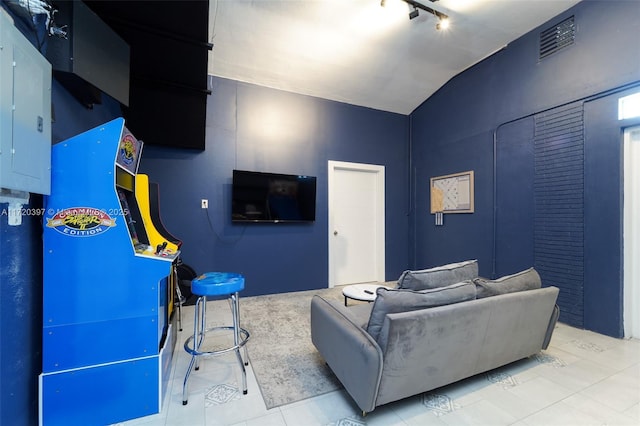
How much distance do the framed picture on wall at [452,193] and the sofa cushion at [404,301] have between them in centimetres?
274

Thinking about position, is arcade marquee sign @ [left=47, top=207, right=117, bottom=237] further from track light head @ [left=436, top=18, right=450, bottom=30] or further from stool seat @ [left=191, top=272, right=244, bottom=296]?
track light head @ [left=436, top=18, right=450, bottom=30]

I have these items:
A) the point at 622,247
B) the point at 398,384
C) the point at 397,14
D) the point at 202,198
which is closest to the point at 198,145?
the point at 202,198

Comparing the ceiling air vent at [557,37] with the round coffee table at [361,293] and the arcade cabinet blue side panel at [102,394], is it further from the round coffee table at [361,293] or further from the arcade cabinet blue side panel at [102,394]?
the arcade cabinet blue side panel at [102,394]

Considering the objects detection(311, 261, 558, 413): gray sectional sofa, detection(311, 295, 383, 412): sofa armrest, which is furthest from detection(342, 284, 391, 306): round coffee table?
detection(311, 295, 383, 412): sofa armrest

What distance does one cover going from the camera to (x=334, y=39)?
313 cm

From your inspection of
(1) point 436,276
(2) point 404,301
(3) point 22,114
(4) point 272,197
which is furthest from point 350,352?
(4) point 272,197

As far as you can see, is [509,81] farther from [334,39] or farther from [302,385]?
[302,385]

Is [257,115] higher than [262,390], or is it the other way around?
[257,115]

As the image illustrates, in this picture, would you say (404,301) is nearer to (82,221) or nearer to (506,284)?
(506,284)

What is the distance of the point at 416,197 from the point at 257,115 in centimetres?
321

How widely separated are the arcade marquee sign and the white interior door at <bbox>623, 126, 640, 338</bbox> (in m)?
4.33

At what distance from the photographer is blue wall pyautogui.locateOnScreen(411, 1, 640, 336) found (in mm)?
2488

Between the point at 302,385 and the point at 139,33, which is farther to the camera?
the point at 139,33

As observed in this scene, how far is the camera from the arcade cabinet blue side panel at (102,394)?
4.52 feet
